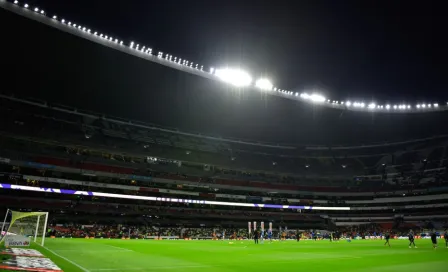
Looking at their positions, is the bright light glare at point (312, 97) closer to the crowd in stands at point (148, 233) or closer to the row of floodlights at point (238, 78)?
the row of floodlights at point (238, 78)

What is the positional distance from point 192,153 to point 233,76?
29758mm

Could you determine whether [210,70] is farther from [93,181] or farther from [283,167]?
→ [283,167]

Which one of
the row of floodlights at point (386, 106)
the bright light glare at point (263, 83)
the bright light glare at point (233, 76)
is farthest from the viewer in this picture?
the row of floodlights at point (386, 106)

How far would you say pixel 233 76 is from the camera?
4822 cm

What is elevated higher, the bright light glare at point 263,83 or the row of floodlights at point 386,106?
the row of floodlights at point 386,106

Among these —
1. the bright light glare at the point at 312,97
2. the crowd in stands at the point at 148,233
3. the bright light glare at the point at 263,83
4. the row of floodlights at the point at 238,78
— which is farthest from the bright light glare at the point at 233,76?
the crowd in stands at the point at 148,233

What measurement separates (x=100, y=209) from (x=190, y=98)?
2620 centimetres

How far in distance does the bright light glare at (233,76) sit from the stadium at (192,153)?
0.65 feet

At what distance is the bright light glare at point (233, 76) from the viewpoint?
47.8 metres

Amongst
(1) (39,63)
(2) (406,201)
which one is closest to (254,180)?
(2) (406,201)

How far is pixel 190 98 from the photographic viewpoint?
178 feet

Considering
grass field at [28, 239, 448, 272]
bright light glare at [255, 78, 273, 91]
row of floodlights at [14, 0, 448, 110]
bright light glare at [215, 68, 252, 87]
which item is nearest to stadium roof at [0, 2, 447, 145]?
bright light glare at [255, 78, 273, 91]

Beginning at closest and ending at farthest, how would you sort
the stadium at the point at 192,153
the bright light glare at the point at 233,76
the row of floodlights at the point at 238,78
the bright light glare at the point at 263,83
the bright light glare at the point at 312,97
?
the row of floodlights at the point at 238,78 → the stadium at the point at 192,153 → the bright light glare at the point at 233,76 → the bright light glare at the point at 263,83 → the bright light glare at the point at 312,97

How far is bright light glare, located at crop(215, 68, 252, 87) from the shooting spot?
157 feet
